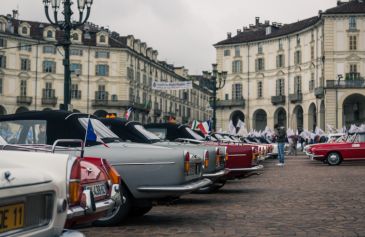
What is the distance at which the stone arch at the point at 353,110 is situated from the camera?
2682 inches

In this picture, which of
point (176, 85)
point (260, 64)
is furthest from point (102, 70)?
point (176, 85)

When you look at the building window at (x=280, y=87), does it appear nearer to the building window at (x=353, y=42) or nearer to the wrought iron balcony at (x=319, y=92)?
the wrought iron balcony at (x=319, y=92)

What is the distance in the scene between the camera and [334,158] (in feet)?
86.6

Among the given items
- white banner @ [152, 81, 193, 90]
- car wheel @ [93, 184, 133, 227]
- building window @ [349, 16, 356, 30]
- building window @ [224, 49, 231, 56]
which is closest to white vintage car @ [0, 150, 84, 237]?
car wheel @ [93, 184, 133, 227]

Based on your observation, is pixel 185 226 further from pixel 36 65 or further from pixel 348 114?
pixel 36 65

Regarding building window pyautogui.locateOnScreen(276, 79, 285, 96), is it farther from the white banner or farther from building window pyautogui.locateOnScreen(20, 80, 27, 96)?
the white banner

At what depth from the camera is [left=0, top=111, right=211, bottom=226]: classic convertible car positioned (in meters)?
7.45

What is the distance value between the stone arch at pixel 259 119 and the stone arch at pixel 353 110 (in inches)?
598

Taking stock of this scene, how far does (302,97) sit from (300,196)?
63.7m

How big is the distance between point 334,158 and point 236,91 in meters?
58.2

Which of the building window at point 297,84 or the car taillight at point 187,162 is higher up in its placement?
the building window at point 297,84

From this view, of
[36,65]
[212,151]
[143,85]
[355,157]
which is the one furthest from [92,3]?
[143,85]

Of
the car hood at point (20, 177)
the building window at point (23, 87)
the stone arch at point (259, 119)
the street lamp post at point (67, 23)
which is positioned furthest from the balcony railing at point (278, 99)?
the car hood at point (20, 177)

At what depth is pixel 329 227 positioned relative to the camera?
7711 mm
